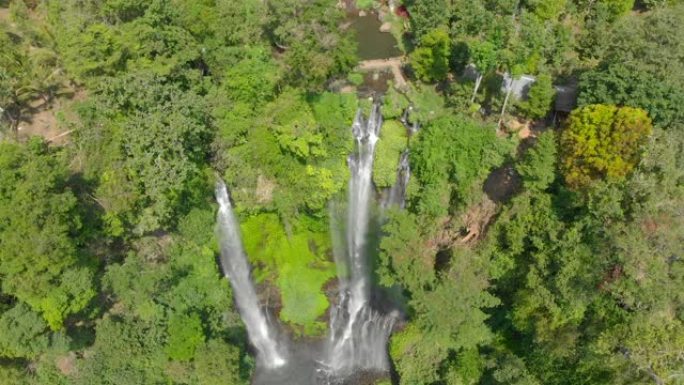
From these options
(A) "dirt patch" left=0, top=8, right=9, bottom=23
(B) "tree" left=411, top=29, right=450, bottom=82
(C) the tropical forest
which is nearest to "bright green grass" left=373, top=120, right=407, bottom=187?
(C) the tropical forest

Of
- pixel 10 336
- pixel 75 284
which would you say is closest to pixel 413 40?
pixel 75 284

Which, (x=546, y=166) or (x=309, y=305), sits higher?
(x=546, y=166)

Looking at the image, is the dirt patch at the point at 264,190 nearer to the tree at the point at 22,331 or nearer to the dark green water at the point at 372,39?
the dark green water at the point at 372,39

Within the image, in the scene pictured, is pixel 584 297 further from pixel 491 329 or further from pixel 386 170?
pixel 386 170

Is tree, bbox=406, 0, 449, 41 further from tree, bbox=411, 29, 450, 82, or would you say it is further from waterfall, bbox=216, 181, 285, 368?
waterfall, bbox=216, 181, 285, 368

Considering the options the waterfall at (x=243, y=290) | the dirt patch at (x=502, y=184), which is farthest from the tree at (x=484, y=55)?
the waterfall at (x=243, y=290)
